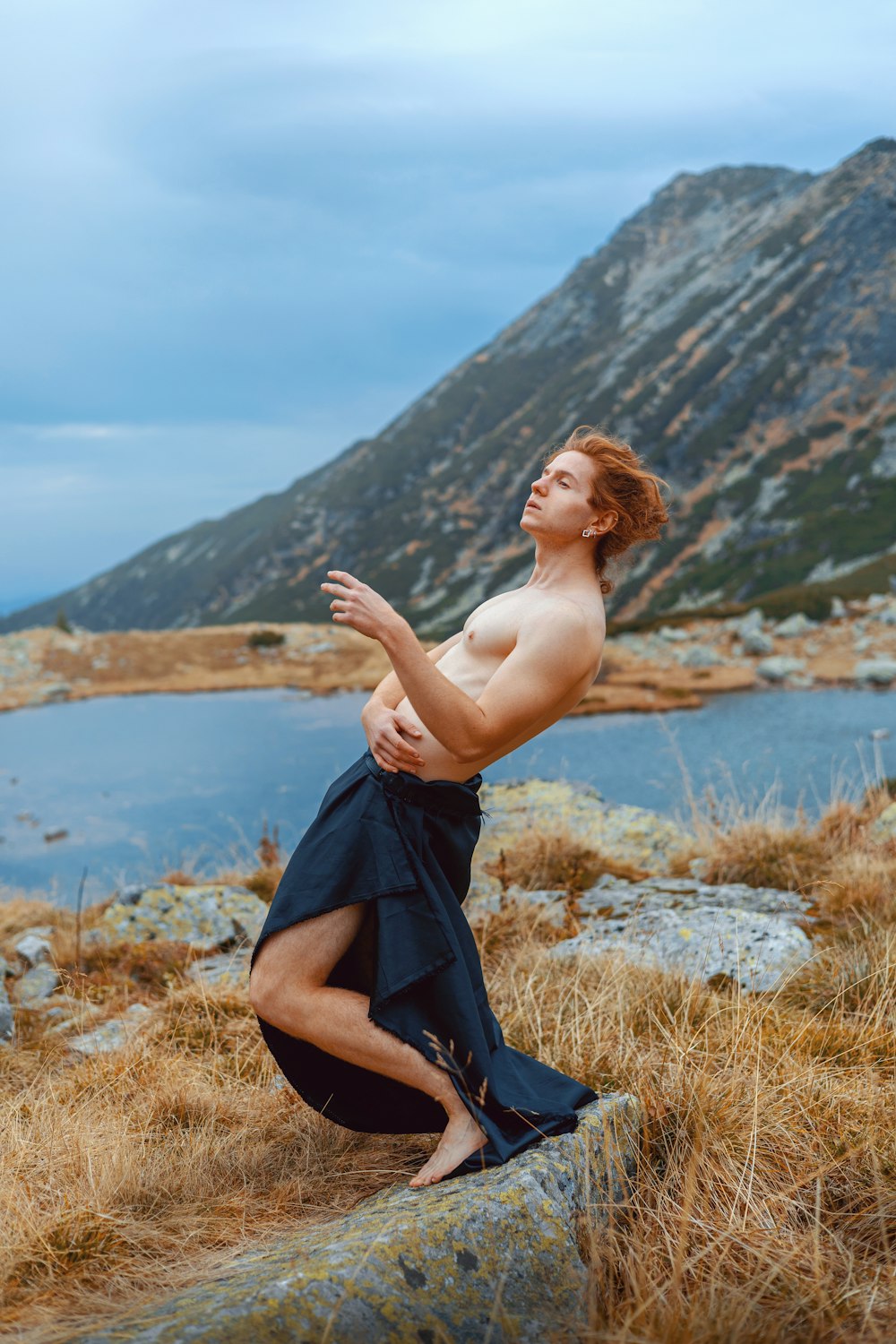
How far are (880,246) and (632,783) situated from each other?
65936 millimetres

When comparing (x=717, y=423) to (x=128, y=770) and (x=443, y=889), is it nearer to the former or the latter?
(x=128, y=770)

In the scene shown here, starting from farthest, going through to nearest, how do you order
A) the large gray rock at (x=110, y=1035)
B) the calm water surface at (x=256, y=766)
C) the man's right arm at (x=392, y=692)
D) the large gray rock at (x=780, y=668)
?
the large gray rock at (x=780, y=668) < the calm water surface at (x=256, y=766) < the large gray rock at (x=110, y=1035) < the man's right arm at (x=392, y=692)

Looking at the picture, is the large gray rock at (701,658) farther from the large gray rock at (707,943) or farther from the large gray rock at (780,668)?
the large gray rock at (707,943)

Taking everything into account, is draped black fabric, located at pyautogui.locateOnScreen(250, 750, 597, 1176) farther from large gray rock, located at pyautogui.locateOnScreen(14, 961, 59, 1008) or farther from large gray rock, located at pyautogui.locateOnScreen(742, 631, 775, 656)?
large gray rock, located at pyautogui.locateOnScreen(742, 631, 775, 656)

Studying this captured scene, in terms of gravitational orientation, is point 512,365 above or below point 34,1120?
above

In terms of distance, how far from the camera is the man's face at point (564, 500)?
102 inches

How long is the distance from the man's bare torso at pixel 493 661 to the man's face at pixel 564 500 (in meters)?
0.19

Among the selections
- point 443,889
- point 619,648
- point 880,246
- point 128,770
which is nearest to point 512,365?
point 880,246

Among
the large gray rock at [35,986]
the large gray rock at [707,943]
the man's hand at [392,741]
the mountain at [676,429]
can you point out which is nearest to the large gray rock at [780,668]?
the mountain at [676,429]

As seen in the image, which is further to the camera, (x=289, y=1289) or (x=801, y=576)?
(x=801, y=576)

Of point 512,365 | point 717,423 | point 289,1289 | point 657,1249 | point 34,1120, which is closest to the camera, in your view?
point 289,1289

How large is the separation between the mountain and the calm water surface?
1132 centimetres

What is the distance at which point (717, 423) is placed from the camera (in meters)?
61.9

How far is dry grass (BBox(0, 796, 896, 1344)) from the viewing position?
188cm
